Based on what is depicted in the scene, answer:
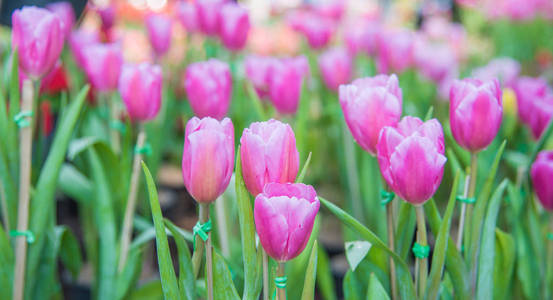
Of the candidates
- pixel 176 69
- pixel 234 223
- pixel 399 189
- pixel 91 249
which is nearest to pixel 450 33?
pixel 176 69

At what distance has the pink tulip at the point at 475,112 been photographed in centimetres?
61

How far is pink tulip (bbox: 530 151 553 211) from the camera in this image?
742mm

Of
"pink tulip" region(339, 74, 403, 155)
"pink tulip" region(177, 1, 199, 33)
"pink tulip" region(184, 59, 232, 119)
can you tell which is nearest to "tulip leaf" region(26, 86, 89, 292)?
"pink tulip" region(184, 59, 232, 119)

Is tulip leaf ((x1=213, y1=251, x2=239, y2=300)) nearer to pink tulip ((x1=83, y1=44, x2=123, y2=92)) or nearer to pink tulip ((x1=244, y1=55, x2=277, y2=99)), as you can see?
pink tulip ((x1=83, y1=44, x2=123, y2=92))

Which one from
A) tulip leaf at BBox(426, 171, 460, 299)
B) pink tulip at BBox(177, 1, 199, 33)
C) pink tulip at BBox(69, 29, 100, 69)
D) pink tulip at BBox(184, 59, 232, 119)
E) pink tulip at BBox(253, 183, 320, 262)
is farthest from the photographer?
pink tulip at BBox(177, 1, 199, 33)

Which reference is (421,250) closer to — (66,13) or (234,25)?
(234,25)

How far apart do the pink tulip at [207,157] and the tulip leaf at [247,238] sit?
15mm

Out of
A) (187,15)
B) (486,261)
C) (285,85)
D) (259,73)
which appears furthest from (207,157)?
(187,15)

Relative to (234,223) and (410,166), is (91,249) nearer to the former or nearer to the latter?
(234,223)

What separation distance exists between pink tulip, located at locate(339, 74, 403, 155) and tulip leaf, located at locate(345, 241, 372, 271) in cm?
11

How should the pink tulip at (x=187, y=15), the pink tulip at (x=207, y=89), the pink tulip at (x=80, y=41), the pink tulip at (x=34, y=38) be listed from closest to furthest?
the pink tulip at (x=34, y=38) → the pink tulip at (x=207, y=89) → the pink tulip at (x=80, y=41) → the pink tulip at (x=187, y=15)

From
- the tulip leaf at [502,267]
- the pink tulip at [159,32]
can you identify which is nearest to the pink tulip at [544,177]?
the tulip leaf at [502,267]

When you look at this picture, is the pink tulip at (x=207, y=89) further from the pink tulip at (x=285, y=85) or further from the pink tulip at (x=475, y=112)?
the pink tulip at (x=475, y=112)

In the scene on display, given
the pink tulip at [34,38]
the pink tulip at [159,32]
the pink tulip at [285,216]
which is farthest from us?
the pink tulip at [159,32]
